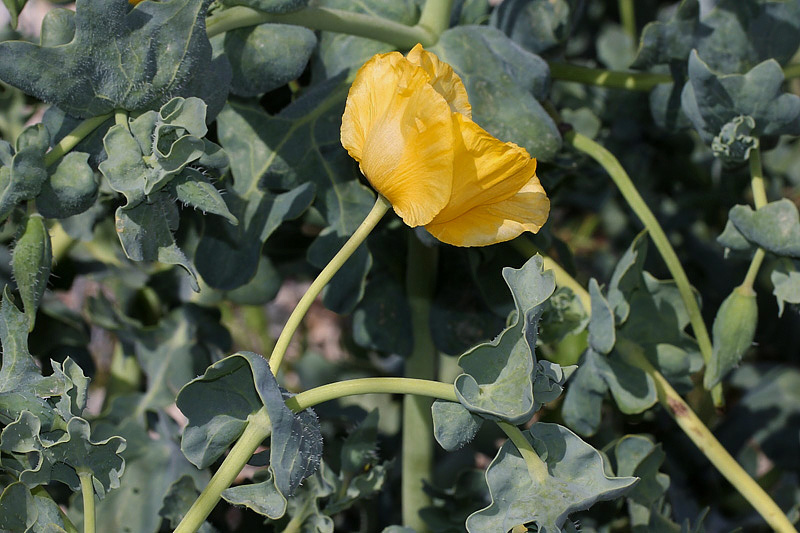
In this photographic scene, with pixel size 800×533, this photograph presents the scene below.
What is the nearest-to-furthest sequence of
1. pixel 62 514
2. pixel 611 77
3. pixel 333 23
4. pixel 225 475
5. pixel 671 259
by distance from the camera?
pixel 225 475 < pixel 62 514 < pixel 333 23 < pixel 671 259 < pixel 611 77

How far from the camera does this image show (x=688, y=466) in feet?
5.09

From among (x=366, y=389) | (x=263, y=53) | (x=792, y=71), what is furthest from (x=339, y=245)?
(x=792, y=71)

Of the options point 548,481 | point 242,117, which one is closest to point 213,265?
point 242,117

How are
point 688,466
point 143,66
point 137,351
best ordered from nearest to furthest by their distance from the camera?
point 143,66
point 137,351
point 688,466

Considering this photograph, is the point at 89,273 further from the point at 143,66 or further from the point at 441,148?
the point at 441,148

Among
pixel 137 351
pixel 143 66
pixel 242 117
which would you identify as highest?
pixel 143 66

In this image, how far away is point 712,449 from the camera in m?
A: 0.98

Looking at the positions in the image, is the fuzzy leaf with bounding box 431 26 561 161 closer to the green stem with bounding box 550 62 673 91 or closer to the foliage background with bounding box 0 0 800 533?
the foliage background with bounding box 0 0 800 533

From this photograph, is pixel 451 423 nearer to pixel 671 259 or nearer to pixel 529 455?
pixel 529 455

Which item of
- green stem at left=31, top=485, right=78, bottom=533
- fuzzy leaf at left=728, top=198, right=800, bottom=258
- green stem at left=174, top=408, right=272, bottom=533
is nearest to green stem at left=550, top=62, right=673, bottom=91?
fuzzy leaf at left=728, top=198, right=800, bottom=258

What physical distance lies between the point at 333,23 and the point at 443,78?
201mm

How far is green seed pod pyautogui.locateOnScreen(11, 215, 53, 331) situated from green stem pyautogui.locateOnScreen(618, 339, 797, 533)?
648 mm

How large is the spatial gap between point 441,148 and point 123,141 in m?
0.30

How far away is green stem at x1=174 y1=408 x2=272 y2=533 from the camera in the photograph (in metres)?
0.72
